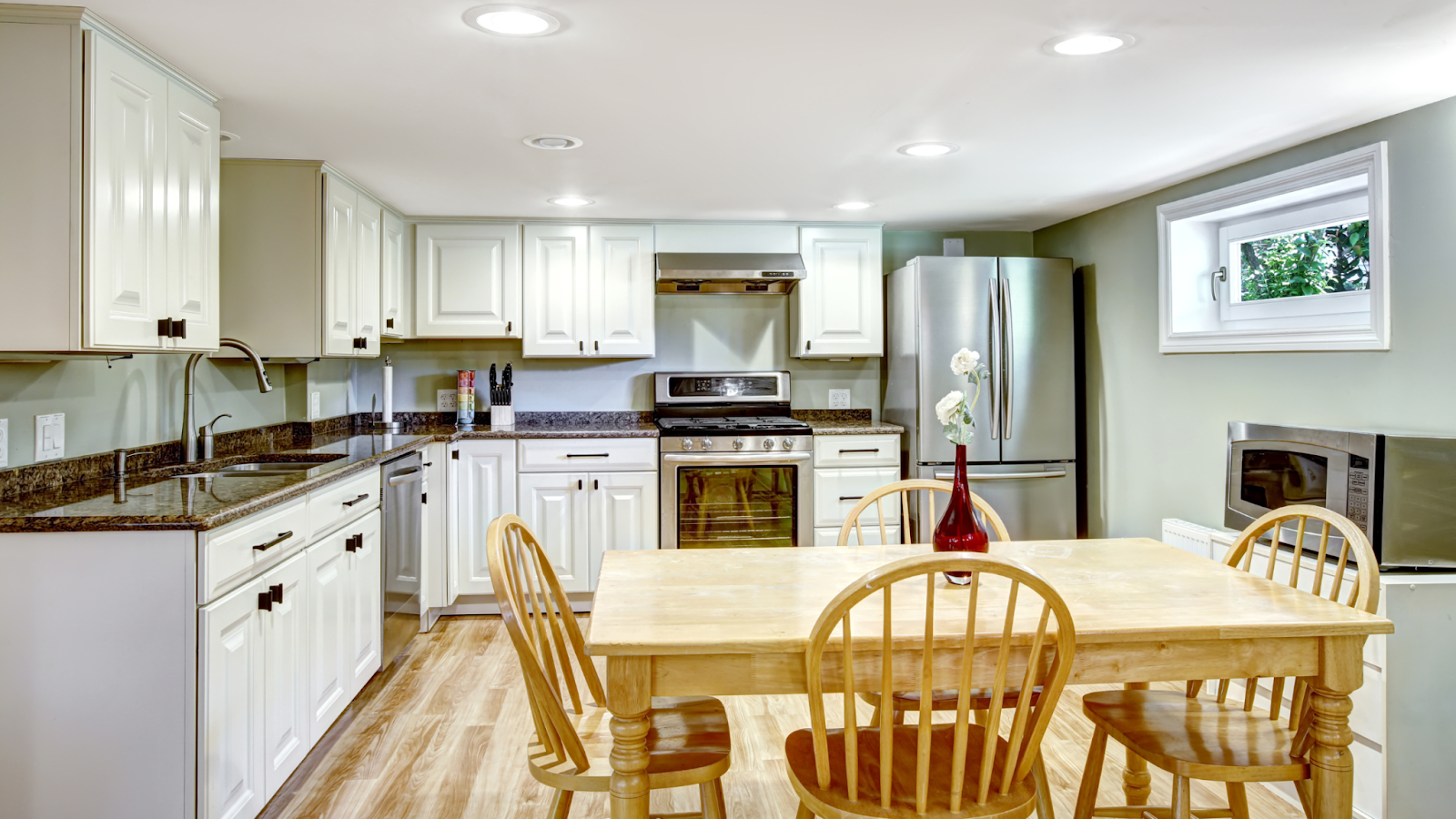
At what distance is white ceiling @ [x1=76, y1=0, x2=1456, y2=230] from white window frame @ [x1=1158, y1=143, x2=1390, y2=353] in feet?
0.52

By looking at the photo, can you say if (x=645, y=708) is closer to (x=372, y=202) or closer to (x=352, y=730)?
(x=352, y=730)

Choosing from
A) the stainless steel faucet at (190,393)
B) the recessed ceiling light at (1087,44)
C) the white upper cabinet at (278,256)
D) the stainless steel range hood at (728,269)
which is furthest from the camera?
the stainless steel range hood at (728,269)

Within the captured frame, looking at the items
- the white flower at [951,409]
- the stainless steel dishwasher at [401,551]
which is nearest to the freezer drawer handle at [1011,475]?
the white flower at [951,409]

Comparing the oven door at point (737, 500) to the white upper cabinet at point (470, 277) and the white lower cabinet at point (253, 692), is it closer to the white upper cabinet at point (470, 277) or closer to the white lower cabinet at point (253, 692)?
the white upper cabinet at point (470, 277)

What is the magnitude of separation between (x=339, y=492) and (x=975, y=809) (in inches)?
83.8

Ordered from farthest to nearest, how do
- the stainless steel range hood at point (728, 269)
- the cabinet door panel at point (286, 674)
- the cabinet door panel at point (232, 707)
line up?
the stainless steel range hood at point (728, 269) → the cabinet door panel at point (286, 674) → the cabinet door panel at point (232, 707)

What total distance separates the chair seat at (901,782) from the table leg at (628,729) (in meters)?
0.29

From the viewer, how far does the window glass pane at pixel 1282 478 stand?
2.59 metres

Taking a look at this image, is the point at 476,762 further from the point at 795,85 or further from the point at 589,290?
the point at 589,290

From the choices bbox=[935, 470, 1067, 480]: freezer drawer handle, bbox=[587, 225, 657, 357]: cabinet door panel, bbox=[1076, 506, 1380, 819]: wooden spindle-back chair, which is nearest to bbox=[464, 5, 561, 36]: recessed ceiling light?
bbox=[1076, 506, 1380, 819]: wooden spindle-back chair

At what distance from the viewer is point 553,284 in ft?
14.6

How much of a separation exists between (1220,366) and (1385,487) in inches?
44.4

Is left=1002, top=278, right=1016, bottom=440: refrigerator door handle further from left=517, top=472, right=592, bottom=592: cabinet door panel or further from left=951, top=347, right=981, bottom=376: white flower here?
left=951, top=347, right=981, bottom=376: white flower

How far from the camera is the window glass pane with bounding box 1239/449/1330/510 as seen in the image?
2594 millimetres
